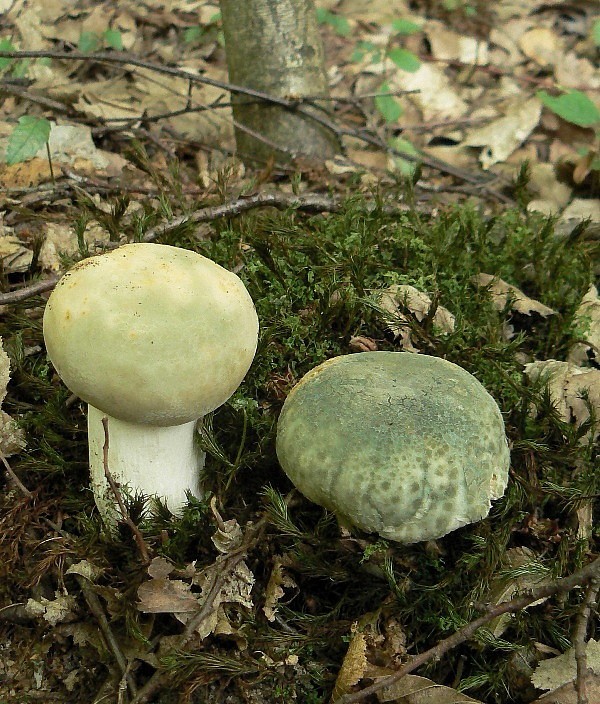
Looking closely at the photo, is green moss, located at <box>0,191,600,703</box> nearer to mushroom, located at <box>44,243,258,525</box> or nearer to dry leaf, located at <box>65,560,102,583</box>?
dry leaf, located at <box>65,560,102,583</box>

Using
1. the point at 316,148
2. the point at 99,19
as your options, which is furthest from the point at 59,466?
the point at 99,19

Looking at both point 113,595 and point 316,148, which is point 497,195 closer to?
point 316,148

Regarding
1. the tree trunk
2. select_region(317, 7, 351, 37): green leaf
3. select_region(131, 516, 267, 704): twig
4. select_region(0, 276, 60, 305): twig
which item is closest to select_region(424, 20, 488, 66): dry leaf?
select_region(317, 7, 351, 37): green leaf

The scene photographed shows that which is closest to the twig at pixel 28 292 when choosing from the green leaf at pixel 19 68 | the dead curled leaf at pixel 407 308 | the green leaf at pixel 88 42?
the dead curled leaf at pixel 407 308

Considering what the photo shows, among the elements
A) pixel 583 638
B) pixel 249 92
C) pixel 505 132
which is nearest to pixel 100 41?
pixel 249 92

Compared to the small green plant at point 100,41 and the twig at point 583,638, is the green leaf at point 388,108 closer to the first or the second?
the small green plant at point 100,41
